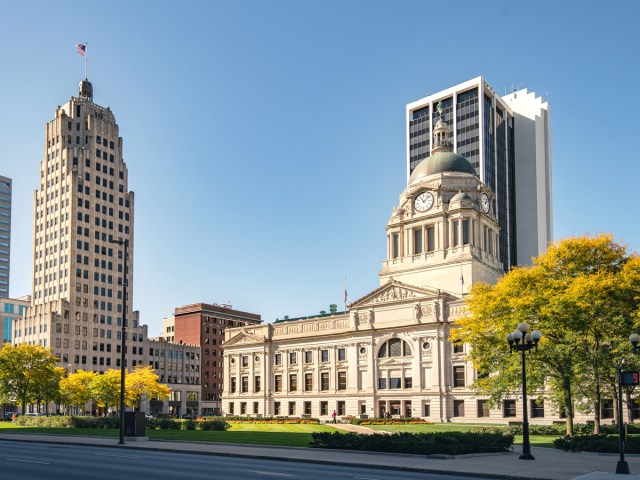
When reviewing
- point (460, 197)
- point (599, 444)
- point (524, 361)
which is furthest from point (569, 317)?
point (460, 197)

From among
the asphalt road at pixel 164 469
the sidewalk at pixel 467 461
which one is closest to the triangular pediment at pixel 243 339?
the sidewalk at pixel 467 461

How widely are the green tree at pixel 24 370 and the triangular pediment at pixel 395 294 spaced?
40659mm

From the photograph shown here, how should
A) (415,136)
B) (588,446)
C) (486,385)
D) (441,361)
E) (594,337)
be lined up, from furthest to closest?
(415,136)
(441,361)
(486,385)
(594,337)
(588,446)

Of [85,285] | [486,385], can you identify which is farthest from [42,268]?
[486,385]

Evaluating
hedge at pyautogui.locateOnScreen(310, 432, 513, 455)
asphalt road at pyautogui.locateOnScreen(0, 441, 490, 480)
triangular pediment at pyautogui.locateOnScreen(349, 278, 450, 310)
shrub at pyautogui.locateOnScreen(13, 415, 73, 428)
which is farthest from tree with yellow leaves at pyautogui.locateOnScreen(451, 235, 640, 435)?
shrub at pyautogui.locateOnScreen(13, 415, 73, 428)

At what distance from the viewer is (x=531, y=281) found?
186ft

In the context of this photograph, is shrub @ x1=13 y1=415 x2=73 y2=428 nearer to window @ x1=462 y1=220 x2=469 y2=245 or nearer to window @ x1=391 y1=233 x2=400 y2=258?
window @ x1=391 y1=233 x2=400 y2=258

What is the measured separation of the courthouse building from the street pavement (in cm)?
5136

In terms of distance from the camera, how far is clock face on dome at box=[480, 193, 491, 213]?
106m

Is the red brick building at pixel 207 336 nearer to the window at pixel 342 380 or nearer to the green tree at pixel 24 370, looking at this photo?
the window at pixel 342 380

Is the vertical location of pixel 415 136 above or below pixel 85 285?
above

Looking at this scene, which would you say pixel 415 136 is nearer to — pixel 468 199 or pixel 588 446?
pixel 468 199

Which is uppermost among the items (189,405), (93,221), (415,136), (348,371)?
(415,136)

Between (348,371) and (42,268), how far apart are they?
2961 inches
